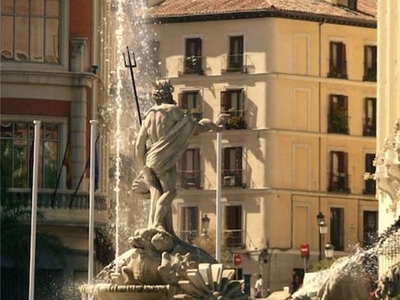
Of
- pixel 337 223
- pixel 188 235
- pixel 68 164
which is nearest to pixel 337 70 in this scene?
pixel 337 223

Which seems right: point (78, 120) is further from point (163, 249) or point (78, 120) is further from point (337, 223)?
point (163, 249)

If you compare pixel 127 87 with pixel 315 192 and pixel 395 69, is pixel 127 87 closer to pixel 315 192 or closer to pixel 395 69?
pixel 395 69

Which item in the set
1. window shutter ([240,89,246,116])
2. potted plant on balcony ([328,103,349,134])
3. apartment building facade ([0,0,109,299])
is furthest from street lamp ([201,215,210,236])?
apartment building facade ([0,0,109,299])

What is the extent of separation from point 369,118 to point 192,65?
8.10 metres

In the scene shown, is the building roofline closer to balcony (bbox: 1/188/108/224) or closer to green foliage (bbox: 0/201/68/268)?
balcony (bbox: 1/188/108/224)

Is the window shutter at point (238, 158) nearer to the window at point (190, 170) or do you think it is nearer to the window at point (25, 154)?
the window at point (190, 170)

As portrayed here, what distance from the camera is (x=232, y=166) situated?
352 ft

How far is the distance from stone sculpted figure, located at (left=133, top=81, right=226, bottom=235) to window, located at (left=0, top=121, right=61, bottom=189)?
Answer: 38179mm

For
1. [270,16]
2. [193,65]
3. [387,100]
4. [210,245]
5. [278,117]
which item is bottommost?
[210,245]

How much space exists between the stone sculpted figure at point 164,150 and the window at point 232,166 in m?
71.2

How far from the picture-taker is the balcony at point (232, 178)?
4198 inches

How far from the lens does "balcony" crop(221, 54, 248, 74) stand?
4281 inches

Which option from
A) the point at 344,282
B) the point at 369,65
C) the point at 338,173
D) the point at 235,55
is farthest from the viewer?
the point at 369,65

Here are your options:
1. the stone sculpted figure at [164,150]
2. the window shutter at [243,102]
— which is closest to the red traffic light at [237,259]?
the window shutter at [243,102]
